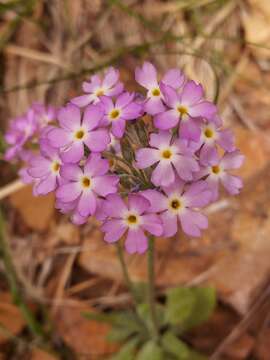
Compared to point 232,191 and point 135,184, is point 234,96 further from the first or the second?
point 135,184

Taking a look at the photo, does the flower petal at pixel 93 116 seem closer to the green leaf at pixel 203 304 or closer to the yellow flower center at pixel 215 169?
the yellow flower center at pixel 215 169

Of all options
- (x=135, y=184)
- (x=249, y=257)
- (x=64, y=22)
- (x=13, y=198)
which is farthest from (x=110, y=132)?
(x=64, y=22)

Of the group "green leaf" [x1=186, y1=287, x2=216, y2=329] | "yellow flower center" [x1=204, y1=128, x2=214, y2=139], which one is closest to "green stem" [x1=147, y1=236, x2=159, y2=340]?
"green leaf" [x1=186, y1=287, x2=216, y2=329]

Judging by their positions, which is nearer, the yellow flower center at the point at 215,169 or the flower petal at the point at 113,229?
the flower petal at the point at 113,229

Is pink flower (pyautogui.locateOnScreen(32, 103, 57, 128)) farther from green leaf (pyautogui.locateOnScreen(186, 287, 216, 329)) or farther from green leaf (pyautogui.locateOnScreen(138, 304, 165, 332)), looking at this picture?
green leaf (pyautogui.locateOnScreen(186, 287, 216, 329))

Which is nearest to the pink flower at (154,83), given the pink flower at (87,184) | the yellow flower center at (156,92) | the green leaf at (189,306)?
the yellow flower center at (156,92)

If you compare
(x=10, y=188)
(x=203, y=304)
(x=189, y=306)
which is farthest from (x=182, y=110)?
(x=10, y=188)

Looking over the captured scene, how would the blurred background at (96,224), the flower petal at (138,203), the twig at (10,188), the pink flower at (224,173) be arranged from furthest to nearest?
the twig at (10,188) → the blurred background at (96,224) → the pink flower at (224,173) → the flower petal at (138,203)
